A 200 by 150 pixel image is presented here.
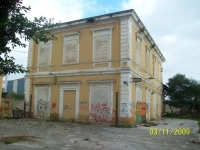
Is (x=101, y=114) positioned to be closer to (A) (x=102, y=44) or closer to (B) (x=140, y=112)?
(B) (x=140, y=112)

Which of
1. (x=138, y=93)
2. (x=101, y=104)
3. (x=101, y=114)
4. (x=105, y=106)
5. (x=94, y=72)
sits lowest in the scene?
(x=101, y=114)

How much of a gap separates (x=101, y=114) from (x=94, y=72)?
2.99 metres

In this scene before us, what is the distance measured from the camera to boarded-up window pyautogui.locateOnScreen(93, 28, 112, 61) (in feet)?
49.8

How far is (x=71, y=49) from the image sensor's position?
16750 millimetres

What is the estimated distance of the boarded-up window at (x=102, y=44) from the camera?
1519cm

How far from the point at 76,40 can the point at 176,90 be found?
1924 centimetres

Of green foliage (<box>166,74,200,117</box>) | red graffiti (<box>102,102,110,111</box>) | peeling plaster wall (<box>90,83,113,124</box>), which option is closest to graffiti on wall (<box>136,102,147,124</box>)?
peeling plaster wall (<box>90,83,113,124</box>)

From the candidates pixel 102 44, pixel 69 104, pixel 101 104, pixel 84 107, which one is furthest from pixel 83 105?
pixel 102 44

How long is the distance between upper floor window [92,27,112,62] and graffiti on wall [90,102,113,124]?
3.29 meters

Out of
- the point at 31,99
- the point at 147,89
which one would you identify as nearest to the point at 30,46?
the point at 31,99

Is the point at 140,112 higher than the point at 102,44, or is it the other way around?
the point at 102,44

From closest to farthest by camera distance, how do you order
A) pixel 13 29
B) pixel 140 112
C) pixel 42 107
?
pixel 13 29, pixel 140 112, pixel 42 107

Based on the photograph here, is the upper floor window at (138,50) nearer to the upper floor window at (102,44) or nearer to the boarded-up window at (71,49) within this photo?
the upper floor window at (102,44)

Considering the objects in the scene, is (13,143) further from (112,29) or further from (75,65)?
(112,29)
